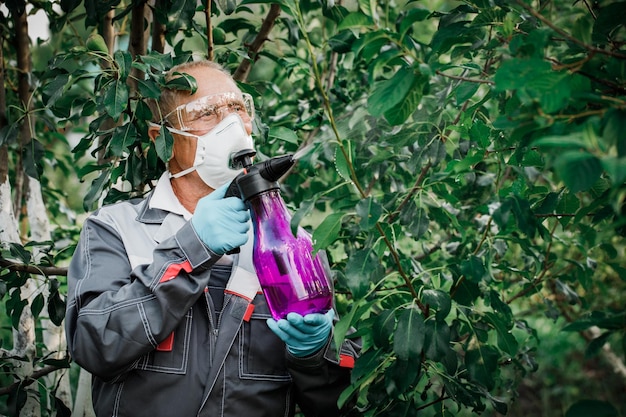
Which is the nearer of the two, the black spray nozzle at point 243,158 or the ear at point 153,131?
the black spray nozzle at point 243,158

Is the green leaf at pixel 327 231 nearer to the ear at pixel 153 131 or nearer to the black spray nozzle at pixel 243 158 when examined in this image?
the black spray nozzle at pixel 243 158

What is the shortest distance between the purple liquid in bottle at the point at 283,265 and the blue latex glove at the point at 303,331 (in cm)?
2

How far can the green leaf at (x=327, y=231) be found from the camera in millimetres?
1432

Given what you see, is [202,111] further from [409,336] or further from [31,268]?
[409,336]

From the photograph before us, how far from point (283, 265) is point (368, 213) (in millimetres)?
325

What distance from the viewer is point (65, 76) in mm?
1877

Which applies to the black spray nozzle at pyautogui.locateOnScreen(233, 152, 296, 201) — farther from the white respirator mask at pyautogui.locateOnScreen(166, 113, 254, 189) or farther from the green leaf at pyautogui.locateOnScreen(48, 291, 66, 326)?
the green leaf at pyautogui.locateOnScreen(48, 291, 66, 326)

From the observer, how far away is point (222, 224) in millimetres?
1613

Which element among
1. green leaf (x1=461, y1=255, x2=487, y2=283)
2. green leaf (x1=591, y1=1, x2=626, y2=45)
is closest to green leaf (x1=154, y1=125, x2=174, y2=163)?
green leaf (x1=461, y1=255, x2=487, y2=283)

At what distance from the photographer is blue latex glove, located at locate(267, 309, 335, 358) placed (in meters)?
1.61

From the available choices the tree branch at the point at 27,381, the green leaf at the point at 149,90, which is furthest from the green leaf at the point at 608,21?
Answer: the tree branch at the point at 27,381

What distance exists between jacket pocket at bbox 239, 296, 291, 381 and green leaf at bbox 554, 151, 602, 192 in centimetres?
111

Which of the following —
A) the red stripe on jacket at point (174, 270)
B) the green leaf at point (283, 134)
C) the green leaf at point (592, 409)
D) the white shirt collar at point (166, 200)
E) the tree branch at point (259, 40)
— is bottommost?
the green leaf at point (592, 409)

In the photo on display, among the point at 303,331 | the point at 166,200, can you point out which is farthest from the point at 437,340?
the point at 166,200
